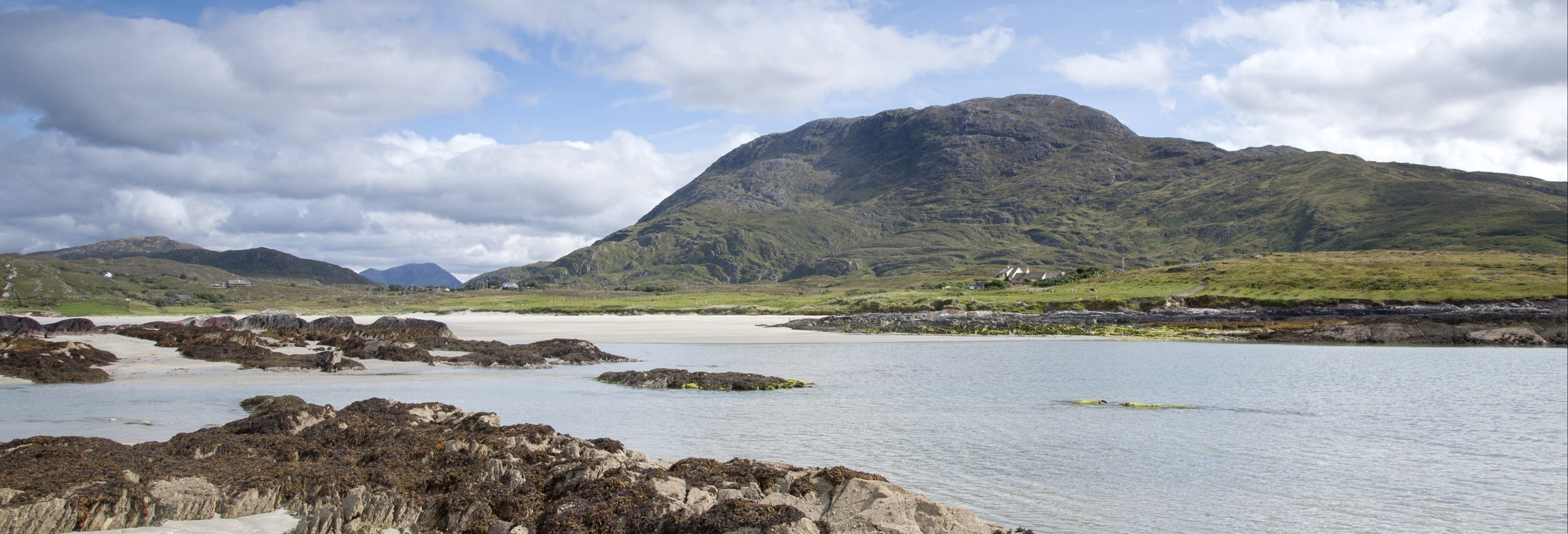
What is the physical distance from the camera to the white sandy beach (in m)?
30.4

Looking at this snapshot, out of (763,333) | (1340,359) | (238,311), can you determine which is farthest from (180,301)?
(1340,359)

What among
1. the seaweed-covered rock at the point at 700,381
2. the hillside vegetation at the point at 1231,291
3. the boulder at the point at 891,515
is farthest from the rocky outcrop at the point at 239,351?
the hillside vegetation at the point at 1231,291

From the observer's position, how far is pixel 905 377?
32312 mm

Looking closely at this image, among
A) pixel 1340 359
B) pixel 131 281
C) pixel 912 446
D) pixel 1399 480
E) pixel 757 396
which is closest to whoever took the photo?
pixel 1399 480

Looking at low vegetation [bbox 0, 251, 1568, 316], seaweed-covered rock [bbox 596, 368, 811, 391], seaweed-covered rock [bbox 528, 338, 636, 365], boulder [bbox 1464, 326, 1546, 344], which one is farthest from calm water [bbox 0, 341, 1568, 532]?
low vegetation [bbox 0, 251, 1568, 316]

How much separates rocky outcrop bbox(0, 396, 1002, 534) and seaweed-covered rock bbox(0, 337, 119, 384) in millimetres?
19949

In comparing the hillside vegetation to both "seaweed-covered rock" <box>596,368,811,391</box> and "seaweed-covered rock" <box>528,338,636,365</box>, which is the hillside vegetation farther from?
"seaweed-covered rock" <box>596,368,811,391</box>

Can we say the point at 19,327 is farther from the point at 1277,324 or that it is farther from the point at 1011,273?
the point at 1011,273

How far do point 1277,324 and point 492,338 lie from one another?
61610mm

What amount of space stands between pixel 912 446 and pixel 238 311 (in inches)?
4220

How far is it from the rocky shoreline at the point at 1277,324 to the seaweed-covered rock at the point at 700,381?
33.7 m

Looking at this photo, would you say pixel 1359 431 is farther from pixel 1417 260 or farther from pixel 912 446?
pixel 1417 260

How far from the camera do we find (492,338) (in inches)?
2265

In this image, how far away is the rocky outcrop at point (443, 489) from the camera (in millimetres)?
9000
